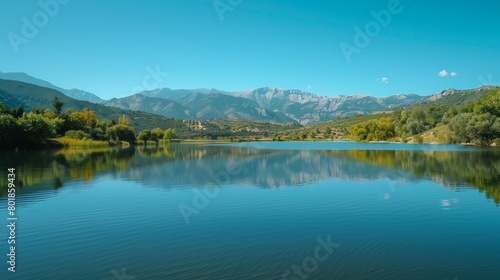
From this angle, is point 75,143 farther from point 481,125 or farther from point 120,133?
point 481,125

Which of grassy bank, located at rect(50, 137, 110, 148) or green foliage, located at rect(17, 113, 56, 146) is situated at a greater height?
green foliage, located at rect(17, 113, 56, 146)

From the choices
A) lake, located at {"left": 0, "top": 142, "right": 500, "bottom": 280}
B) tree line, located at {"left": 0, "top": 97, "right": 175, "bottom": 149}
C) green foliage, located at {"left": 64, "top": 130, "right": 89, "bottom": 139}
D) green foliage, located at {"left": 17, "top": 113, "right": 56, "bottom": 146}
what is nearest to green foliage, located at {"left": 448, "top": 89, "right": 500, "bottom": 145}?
lake, located at {"left": 0, "top": 142, "right": 500, "bottom": 280}

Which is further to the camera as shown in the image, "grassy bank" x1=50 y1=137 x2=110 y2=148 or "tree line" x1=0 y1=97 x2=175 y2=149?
"grassy bank" x1=50 y1=137 x2=110 y2=148

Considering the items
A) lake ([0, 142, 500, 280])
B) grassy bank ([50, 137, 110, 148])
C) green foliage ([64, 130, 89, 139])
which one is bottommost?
lake ([0, 142, 500, 280])

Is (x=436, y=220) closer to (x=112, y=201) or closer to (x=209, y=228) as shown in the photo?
(x=209, y=228)

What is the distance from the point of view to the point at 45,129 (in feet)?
387

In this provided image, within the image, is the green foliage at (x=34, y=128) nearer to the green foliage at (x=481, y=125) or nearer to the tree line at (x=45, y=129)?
the tree line at (x=45, y=129)

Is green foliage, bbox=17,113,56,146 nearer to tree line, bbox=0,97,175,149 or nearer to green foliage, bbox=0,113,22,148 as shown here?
tree line, bbox=0,97,175,149

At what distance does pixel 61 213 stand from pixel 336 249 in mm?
17817

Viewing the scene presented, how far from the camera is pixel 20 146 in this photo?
367ft

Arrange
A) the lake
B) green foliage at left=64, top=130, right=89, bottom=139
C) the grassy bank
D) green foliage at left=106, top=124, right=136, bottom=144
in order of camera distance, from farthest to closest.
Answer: green foliage at left=106, top=124, right=136, bottom=144
green foliage at left=64, top=130, right=89, bottom=139
the grassy bank
the lake

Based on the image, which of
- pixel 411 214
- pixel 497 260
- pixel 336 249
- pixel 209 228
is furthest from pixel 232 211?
pixel 497 260

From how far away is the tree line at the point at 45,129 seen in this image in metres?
106

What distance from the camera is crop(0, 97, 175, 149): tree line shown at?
106 meters
